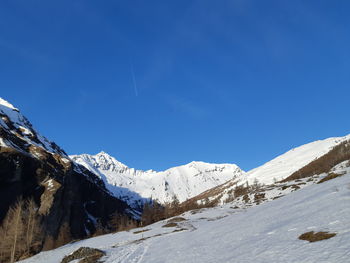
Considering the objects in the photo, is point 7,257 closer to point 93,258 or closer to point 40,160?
point 93,258

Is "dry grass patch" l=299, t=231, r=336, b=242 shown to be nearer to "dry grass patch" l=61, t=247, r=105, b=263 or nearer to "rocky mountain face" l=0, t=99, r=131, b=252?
"dry grass patch" l=61, t=247, r=105, b=263

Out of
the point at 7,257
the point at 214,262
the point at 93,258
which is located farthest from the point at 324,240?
the point at 7,257

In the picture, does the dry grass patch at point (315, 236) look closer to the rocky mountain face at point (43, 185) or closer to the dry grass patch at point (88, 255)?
the dry grass patch at point (88, 255)

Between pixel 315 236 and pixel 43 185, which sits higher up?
pixel 43 185

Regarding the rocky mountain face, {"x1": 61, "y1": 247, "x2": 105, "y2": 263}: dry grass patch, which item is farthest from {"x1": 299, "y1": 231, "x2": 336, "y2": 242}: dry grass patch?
the rocky mountain face

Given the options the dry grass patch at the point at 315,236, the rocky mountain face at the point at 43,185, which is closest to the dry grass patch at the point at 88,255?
the dry grass patch at the point at 315,236

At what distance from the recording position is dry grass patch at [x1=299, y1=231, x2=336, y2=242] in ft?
51.6

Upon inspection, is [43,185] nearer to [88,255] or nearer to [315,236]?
[88,255]

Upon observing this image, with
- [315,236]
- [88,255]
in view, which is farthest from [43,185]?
[315,236]

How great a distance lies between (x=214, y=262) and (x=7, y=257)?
6337 centimetres

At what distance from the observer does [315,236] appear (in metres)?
16.5

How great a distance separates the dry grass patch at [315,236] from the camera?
15.7 meters

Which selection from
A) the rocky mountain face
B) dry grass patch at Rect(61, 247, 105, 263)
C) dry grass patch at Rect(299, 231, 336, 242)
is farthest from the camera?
the rocky mountain face

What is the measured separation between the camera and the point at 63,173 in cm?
15775
